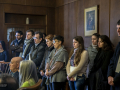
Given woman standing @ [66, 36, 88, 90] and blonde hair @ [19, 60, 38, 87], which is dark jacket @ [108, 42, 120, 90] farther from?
blonde hair @ [19, 60, 38, 87]

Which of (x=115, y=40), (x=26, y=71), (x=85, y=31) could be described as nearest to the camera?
(x=26, y=71)

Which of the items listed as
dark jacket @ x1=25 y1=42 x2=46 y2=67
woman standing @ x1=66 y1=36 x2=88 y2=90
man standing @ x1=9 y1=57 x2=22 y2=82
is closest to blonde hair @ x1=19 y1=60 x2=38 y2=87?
man standing @ x1=9 y1=57 x2=22 y2=82

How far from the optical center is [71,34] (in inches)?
217

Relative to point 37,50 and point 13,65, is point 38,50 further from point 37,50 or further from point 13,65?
point 13,65

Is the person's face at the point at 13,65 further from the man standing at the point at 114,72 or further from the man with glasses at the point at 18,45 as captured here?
the man with glasses at the point at 18,45

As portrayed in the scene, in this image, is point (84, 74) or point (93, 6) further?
A: point (93, 6)

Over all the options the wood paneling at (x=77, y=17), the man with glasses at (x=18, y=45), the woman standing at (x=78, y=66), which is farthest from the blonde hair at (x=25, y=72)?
the man with glasses at (x=18, y=45)

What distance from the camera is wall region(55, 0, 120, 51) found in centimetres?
399

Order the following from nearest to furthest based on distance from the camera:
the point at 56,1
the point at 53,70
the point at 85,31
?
1. the point at 53,70
2. the point at 85,31
3. the point at 56,1

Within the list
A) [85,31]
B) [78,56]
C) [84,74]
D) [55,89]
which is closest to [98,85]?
[84,74]

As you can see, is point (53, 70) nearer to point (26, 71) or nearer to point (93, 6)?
point (26, 71)

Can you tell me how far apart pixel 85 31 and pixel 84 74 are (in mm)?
1848

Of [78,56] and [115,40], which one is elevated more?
[115,40]

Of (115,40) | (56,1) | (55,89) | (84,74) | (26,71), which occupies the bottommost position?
(55,89)
